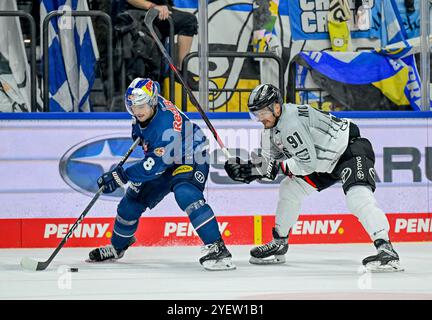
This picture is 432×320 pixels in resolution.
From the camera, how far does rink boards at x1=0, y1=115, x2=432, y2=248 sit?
7.79 m

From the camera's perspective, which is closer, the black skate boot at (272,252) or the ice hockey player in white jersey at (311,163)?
the ice hockey player in white jersey at (311,163)

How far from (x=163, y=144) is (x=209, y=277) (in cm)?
84

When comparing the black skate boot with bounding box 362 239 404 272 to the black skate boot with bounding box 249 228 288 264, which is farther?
the black skate boot with bounding box 249 228 288 264

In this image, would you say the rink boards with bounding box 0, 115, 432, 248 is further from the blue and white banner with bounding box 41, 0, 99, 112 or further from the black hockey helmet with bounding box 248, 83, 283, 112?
the black hockey helmet with bounding box 248, 83, 283, 112

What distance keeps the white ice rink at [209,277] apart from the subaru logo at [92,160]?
1.49ft

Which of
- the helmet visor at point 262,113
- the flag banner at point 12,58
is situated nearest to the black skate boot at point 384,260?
the helmet visor at point 262,113

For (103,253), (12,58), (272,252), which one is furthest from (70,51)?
(272,252)

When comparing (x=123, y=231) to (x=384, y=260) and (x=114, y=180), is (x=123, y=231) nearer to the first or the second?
(x=114, y=180)

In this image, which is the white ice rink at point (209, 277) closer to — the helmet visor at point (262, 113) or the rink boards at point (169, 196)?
the rink boards at point (169, 196)

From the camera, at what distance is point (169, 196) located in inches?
313

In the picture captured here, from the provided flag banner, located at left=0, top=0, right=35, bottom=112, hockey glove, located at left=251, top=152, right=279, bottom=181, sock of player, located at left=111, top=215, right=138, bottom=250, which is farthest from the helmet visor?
flag banner, located at left=0, top=0, right=35, bottom=112

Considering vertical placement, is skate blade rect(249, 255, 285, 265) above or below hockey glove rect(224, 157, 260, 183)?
below

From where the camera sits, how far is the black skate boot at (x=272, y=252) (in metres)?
6.93
